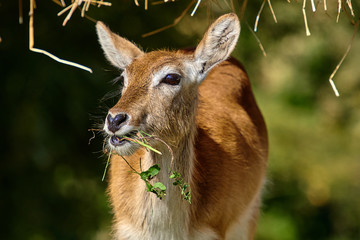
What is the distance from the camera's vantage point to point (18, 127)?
8.83 m

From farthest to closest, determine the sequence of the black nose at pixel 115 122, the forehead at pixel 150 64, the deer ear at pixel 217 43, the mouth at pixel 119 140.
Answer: the deer ear at pixel 217 43, the forehead at pixel 150 64, the mouth at pixel 119 140, the black nose at pixel 115 122

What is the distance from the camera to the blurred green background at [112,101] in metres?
8.66

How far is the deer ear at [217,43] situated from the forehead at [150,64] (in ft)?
0.55

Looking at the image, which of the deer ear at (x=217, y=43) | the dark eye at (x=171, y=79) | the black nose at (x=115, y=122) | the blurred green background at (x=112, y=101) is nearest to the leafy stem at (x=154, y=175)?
the black nose at (x=115, y=122)

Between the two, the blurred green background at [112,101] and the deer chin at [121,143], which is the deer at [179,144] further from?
the blurred green background at [112,101]

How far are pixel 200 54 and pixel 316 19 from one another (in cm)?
531

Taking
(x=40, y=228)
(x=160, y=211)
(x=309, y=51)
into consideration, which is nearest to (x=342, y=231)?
(x=309, y=51)

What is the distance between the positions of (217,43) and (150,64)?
57cm

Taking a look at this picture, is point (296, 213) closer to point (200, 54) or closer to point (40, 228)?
point (40, 228)

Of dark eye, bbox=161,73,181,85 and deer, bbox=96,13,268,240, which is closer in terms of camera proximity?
deer, bbox=96,13,268,240

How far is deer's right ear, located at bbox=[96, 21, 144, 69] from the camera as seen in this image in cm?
538

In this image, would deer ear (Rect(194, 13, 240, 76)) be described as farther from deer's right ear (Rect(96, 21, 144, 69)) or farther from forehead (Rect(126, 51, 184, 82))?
deer's right ear (Rect(96, 21, 144, 69))

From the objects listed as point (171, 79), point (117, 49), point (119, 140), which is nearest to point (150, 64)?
point (171, 79)

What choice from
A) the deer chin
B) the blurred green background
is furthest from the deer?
the blurred green background
